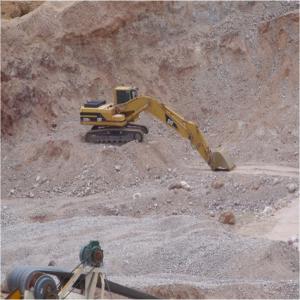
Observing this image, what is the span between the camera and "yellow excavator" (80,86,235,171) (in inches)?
762

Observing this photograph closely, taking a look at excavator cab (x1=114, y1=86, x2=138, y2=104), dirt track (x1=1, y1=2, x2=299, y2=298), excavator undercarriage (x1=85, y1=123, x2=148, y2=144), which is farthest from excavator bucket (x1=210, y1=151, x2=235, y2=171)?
excavator cab (x1=114, y1=86, x2=138, y2=104)

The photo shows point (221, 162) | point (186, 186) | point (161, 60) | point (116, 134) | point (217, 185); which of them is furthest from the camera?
point (161, 60)

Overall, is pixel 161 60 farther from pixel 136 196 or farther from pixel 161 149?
pixel 136 196

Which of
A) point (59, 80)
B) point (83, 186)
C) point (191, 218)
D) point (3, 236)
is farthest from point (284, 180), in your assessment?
point (59, 80)

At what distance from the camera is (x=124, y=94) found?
20.3 m

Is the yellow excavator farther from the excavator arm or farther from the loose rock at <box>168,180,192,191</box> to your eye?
the loose rock at <box>168,180,192,191</box>

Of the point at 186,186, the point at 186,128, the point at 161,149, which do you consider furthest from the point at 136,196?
the point at 161,149

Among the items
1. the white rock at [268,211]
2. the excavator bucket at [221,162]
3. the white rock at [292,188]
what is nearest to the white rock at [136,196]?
the excavator bucket at [221,162]

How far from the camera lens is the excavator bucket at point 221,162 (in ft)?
62.6

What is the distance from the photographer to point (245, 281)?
1124cm

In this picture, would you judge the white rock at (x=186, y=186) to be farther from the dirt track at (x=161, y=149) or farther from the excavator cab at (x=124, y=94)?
the excavator cab at (x=124, y=94)

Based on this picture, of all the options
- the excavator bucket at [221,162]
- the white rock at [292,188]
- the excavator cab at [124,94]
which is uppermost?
the excavator cab at [124,94]

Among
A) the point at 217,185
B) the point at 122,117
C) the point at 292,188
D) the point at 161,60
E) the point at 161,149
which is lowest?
the point at 292,188

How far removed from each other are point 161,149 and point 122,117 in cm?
147
